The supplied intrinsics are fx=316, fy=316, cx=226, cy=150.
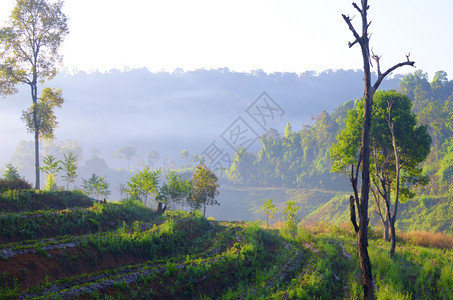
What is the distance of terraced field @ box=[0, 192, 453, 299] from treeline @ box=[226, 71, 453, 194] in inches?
1877

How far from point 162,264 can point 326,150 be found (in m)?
85.5

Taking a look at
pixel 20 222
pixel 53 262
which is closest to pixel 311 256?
pixel 53 262

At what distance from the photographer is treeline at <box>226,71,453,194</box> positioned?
62.1m

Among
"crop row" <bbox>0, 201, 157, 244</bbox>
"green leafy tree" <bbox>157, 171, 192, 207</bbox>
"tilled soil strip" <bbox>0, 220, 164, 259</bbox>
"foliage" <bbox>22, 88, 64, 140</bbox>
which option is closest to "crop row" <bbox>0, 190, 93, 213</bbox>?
"crop row" <bbox>0, 201, 157, 244</bbox>

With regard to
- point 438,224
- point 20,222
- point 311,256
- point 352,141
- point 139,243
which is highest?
point 352,141

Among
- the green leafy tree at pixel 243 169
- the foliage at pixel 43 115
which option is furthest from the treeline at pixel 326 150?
the foliage at pixel 43 115

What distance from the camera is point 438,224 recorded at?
45.4 m

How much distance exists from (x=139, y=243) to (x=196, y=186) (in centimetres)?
2199

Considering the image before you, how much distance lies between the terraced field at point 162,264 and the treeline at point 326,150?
47681mm

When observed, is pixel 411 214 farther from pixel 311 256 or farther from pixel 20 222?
pixel 20 222

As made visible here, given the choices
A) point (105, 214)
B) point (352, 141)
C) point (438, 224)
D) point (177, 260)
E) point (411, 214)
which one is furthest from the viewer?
point (411, 214)

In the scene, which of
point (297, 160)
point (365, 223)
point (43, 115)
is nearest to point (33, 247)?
Result: point (365, 223)

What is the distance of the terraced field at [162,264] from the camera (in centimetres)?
1155

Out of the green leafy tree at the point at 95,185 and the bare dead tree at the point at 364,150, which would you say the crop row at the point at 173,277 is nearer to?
the bare dead tree at the point at 364,150
